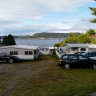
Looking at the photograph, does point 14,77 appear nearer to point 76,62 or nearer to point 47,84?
point 47,84

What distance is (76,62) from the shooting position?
2031 centimetres

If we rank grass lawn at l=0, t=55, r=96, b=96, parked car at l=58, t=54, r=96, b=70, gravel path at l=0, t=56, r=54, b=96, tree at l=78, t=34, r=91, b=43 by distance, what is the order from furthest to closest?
1. tree at l=78, t=34, r=91, b=43
2. parked car at l=58, t=54, r=96, b=70
3. gravel path at l=0, t=56, r=54, b=96
4. grass lawn at l=0, t=55, r=96, b=96

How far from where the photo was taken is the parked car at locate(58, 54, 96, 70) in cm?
2023

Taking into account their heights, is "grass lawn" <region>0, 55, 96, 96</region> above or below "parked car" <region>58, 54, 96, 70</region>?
below

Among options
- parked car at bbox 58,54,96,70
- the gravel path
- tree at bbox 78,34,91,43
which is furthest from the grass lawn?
tree at bbox 78,34,91,43

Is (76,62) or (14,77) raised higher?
(76,62)

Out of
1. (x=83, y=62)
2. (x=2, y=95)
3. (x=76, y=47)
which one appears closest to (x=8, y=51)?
(x=76, y=47)

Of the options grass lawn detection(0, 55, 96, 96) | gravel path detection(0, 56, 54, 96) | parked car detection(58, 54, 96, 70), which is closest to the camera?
grass lawn detection(0, 55, 96, 96)

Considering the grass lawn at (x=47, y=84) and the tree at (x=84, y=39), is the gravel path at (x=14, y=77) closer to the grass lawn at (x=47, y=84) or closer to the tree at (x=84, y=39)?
the grass lawn at (x=47, y=84)

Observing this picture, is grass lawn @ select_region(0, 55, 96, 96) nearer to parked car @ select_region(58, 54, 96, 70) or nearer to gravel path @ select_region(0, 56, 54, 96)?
gravel path @ select_region(0, 56, 54, 96)

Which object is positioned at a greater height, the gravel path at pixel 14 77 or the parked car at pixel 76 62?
the parked car at pixel 76 62

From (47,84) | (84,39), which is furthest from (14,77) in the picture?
(84,39)

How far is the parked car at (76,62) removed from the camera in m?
20.2

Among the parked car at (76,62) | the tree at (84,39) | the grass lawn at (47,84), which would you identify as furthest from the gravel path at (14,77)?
the tree at (84,39)
